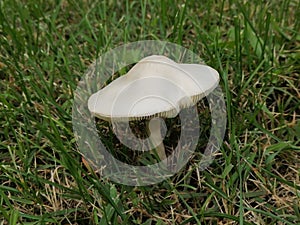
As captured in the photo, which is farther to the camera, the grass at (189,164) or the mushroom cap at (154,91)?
the grass at (189,164)

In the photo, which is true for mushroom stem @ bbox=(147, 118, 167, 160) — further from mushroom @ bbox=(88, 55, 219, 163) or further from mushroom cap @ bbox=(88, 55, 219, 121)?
mushroom cap @ bbox=(88, 55, 219, 121)

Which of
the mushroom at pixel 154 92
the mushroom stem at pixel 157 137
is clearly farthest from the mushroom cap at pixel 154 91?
the mushroom stem at pixel 157 137

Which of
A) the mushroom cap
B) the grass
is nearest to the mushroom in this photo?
the mushroom cap

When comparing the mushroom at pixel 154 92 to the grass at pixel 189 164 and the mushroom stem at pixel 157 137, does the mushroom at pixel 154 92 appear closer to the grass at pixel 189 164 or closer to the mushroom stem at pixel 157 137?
the mushroom stem at pixel 157 137

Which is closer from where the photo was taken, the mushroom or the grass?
the mushroom

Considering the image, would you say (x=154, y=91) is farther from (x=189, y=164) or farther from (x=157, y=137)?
(x=189, y=164)

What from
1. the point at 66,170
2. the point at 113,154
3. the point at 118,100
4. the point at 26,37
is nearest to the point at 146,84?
the point at 118,100

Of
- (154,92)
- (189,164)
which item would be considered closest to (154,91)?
(154,92)
